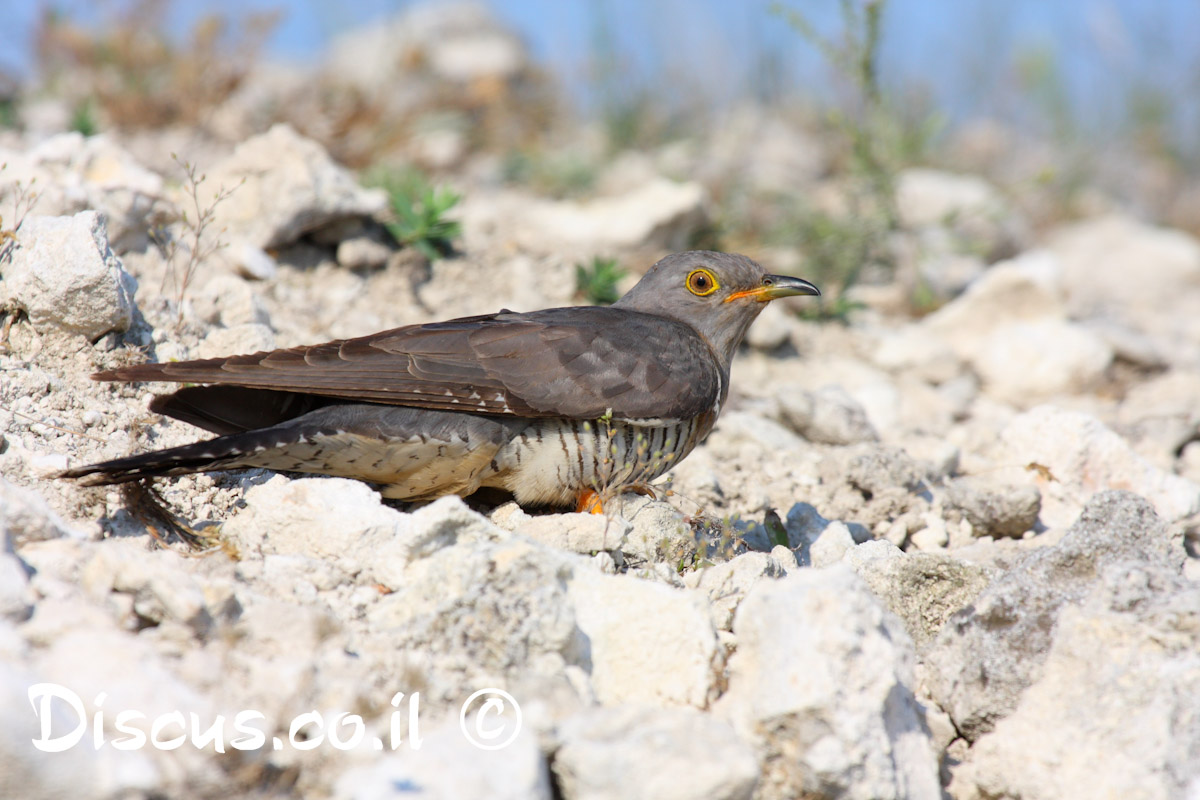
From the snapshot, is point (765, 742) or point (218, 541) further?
point (218, 541)

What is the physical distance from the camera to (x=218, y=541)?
3.37m

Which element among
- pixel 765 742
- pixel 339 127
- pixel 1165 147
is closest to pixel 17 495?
pixel 765 742

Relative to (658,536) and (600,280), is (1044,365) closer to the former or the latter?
(600,280)

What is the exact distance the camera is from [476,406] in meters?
3.99

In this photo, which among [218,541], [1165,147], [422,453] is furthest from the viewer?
[1165,147]

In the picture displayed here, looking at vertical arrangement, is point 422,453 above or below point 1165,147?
above

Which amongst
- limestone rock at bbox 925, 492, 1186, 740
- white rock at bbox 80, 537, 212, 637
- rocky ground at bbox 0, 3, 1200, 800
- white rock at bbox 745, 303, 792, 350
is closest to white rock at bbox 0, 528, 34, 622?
rocky ground at bbox 0, 3, 1200, 800

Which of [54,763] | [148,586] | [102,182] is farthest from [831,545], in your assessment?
[102,182]

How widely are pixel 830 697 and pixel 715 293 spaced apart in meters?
2.82

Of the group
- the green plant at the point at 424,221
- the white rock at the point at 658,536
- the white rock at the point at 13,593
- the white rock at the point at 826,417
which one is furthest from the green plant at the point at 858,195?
the white rock at the point at 13,593

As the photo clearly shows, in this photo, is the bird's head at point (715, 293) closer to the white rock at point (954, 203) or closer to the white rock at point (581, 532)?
the white rock at point (581, 532)

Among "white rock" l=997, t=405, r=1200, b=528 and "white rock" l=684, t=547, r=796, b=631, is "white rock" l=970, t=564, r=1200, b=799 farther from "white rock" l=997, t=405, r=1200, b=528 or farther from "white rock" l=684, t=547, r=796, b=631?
"white rock" l=997, t=405, r=1200, b=528

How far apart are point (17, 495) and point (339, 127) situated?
5980 mm

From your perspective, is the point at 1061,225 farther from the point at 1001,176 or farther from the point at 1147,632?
the point at 1147,632
